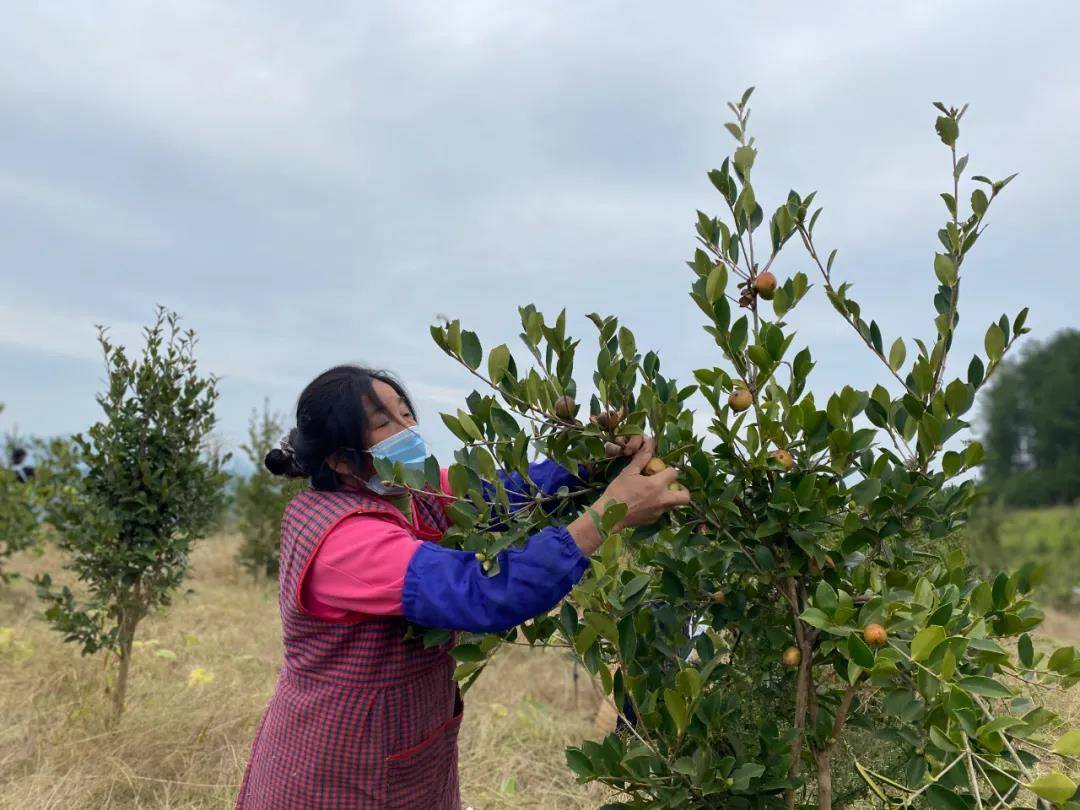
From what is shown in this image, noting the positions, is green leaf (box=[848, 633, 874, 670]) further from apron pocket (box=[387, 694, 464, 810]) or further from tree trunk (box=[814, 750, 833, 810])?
apron pocket (box=[387, 694, 464, 810])

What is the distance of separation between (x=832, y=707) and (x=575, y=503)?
734 millimetres

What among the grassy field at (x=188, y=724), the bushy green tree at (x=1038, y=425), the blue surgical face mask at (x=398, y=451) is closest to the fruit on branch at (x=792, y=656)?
the blue surgical face mask at (x=398, y=451)

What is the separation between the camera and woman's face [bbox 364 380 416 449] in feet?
6.98

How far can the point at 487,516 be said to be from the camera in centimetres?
177

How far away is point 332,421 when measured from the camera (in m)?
2.10

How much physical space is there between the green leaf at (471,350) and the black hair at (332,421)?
45 centimetres

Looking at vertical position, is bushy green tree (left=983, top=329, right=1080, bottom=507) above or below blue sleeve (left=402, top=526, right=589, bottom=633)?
above

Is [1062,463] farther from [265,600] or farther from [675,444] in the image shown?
[675,444]

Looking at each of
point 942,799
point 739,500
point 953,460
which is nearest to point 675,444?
point 739,500

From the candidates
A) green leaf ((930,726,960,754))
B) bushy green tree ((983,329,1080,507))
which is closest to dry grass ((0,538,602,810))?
green leaf ((930,726,960,754))

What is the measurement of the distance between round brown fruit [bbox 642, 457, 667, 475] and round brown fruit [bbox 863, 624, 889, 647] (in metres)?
0.44

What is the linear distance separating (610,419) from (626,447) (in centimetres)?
11

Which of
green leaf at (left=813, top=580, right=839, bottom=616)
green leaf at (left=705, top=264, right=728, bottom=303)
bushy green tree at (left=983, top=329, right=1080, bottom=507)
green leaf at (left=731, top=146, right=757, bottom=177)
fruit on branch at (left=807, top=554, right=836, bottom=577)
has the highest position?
bushy green tree at (left=983, top=329, right=1080, bottom=507)

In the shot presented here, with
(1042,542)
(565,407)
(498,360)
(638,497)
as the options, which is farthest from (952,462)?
(1042,542)
